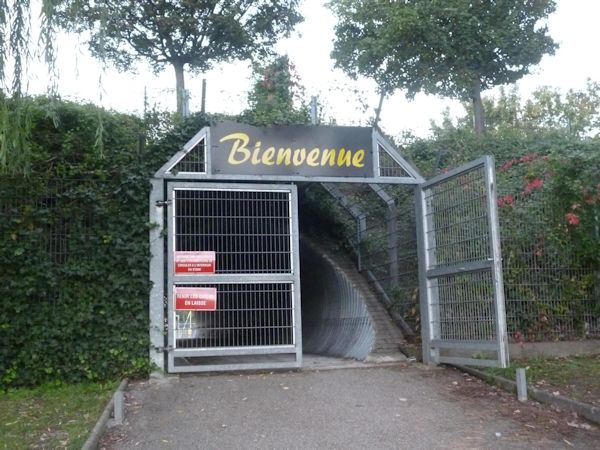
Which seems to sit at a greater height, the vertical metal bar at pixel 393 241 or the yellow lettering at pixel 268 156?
the yellow lettering at pixel 268 156

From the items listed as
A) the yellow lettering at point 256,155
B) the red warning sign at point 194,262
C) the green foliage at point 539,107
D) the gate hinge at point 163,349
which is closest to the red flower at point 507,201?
the yellow lettering at point 256,155

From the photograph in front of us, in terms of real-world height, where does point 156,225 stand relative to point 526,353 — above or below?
above

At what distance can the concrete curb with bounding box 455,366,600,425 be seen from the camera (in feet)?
23.6

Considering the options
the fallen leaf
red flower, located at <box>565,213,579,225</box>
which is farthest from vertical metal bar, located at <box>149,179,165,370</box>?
red flower, located at <box>565,213,579,225</box>

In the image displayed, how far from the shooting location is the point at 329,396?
8352 mm

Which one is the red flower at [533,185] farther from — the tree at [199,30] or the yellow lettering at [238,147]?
the tree at [199,30]

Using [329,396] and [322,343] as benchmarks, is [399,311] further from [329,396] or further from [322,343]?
[329,396]

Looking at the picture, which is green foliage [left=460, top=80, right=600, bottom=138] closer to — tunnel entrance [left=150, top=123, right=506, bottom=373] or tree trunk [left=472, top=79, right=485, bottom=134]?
tree trunk [left=472, top=79, right=485, bottom=134]

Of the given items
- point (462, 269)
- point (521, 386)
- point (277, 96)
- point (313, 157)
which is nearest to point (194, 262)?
point (313, 157)

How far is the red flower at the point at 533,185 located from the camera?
35.9 feet

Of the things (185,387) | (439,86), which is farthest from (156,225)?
(439,86)

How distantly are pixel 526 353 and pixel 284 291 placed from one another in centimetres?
387

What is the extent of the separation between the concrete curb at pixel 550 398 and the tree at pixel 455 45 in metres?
20.1

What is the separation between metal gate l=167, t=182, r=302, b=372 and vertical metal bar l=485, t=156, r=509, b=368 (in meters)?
2.97
